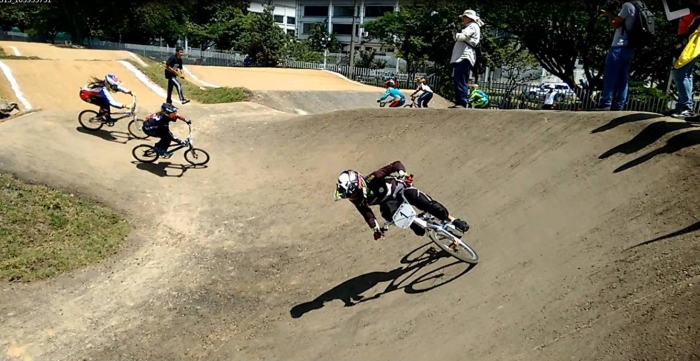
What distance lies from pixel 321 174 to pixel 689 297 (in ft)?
32.7

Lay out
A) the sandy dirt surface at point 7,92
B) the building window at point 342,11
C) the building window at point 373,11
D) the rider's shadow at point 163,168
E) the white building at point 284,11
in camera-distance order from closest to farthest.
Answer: the rider's shadow at point 163,168 < the sandy dirt surface at point 7,92 < the building window at point 373,11 < the building window at point 342,11 < the white building at point 284,11

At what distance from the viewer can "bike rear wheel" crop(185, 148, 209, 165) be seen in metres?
14.9

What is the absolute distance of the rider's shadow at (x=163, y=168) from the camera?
14.3 m

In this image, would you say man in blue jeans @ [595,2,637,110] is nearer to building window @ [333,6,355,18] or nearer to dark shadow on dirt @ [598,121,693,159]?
dark shadow on dirt @ [598,121,693,159]

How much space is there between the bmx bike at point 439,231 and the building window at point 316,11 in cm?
9253

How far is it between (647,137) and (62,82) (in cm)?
2365

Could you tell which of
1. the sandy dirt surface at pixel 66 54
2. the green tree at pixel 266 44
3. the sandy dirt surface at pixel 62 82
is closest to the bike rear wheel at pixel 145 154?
the sandy dirt surface at pixel 62 82

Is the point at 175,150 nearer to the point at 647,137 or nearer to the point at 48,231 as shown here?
the point at 48,231

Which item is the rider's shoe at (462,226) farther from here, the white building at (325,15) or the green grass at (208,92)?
the white building at (325,15)

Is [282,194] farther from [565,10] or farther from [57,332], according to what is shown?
[565,10]

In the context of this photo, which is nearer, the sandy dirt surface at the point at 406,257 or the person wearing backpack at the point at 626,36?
the sandy dirt surface at the point at 406,257

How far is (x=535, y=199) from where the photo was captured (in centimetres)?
859

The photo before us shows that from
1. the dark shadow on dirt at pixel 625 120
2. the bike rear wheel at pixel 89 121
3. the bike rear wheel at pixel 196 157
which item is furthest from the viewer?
the bike rear wheel at pixel 89 121

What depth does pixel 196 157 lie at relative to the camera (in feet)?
49.1
